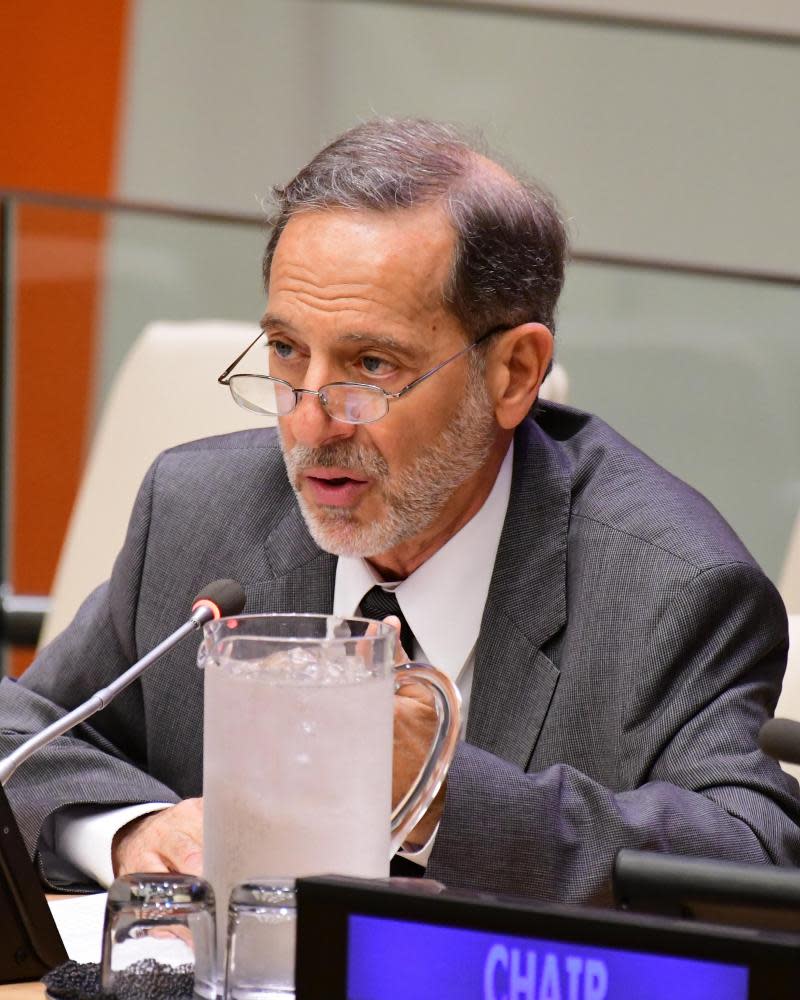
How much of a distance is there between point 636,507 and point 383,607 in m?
0.26

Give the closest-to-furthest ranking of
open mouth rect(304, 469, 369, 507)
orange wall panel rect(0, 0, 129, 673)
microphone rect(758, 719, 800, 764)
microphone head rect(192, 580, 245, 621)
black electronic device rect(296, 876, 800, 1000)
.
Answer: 1. black electronic device rect(296, 876, 800, 1000)
2. microphone rect(758, 719, 800, 764)
3. microphone head rect(192, 580, 245, 621)
4. open mouth rect(304, 469, 369, 507)
5. orange wall panel rect(0, 0, 129, 673)

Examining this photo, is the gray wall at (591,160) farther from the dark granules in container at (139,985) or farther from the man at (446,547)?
the dark granules in container at (139,985)

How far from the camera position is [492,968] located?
0.64m

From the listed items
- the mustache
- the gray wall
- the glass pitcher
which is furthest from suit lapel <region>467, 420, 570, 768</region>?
the gray wall

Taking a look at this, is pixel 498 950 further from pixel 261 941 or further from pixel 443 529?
pixel 443 529

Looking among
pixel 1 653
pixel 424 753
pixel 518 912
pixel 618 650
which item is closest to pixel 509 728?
pixel 618 650

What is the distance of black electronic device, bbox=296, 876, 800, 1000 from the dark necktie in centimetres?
85

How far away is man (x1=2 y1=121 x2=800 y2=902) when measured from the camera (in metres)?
1.34

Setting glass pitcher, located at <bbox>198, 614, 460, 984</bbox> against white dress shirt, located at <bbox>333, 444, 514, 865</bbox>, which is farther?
white dress shirt, located at <bbox>333, 444, 514, 865</bbox>

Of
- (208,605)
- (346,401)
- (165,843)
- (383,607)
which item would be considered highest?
(346,401)

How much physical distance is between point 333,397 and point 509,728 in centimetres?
34

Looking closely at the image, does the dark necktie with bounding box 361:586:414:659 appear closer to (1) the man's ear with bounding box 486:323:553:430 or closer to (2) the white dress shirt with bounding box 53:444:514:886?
(2) the white dress shirt with bounding box 53:444:514:886

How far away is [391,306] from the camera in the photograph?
1.45 m

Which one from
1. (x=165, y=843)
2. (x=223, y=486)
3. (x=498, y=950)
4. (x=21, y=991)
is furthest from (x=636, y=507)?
(x=498, y=950)
